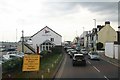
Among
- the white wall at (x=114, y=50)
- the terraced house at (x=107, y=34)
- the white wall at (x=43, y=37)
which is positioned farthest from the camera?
the white wall at (x=43, y=37)

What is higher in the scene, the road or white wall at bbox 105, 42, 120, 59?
white wall at bbox 105, 42, 120, 59

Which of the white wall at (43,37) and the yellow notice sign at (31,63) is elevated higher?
the white wall at (43,37)

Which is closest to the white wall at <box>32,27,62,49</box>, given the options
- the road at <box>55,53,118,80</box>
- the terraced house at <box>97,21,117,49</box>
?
the terraced house at <box>97,21,117,49</box>

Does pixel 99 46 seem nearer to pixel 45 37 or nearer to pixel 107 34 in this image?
Answer: pixel 107 34

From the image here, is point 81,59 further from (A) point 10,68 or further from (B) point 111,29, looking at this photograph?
(B) point 111,29

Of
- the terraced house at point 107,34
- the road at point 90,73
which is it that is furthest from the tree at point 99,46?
the road at point 90,73

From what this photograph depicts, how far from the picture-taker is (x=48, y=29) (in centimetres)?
10856

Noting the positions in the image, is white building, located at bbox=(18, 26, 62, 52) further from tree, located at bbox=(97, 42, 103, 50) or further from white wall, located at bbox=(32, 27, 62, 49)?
tree, located at bbox=(97, 42, 103, 50)

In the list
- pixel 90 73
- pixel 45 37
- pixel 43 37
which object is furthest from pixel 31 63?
pixel 43 37

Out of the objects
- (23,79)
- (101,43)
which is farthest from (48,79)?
(101,43)

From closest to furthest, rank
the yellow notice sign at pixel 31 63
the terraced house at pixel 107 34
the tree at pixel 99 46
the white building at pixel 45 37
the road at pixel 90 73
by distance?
the yellow notice sign at pixel 31 63
the road at pixel 90 73
the tree at pixel 99 46
the terraced house at pixel 107 34
the white building at pixel 45 37

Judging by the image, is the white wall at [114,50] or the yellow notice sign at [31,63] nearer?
the yellow notice sign at [31,63]

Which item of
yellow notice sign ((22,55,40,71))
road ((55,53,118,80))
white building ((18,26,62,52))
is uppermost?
white building ((18,26,62,52))

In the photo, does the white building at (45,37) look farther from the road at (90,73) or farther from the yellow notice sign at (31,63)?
the yellow notice sign at (31,63)
